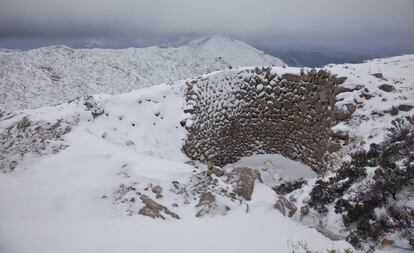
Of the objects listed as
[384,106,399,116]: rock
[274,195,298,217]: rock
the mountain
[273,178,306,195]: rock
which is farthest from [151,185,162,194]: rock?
[384,106,399,116]: rock

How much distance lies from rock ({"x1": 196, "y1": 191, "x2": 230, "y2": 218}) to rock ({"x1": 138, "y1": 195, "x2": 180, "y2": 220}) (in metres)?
0.49

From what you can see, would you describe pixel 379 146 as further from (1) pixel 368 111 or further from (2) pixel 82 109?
(2) pixel 82 109

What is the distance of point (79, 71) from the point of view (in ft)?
123

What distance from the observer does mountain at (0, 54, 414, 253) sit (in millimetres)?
4793

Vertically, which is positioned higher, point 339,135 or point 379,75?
point 379,75

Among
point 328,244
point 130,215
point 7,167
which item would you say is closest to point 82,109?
point 7,167

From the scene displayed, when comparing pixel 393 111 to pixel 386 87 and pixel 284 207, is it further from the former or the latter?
pixel 284 207

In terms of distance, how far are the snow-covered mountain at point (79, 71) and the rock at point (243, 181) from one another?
25347 millimetres

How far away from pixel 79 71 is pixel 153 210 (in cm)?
3579

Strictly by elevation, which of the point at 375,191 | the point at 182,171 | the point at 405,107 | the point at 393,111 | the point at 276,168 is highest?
the point at 405,107

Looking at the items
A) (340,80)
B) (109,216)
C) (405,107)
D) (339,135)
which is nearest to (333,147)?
(339,135)

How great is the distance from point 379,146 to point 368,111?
2.74 m

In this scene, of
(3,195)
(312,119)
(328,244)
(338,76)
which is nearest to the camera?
(328,244)

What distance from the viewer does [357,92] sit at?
35.1 ft
